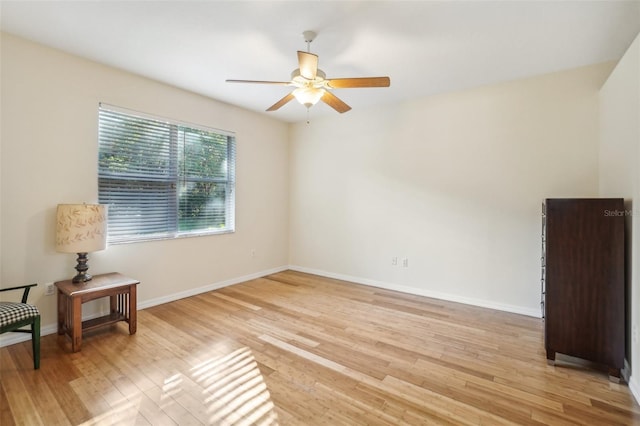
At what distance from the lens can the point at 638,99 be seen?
→ 1971mm

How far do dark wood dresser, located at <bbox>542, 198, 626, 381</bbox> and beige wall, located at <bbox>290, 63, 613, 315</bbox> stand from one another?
107 centimetres

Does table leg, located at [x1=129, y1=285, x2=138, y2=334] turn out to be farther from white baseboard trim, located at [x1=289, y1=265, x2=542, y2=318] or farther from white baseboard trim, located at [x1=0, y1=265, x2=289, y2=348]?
white baseboard trim, located at [x1=289, y1=265, x2=542, y2=318]

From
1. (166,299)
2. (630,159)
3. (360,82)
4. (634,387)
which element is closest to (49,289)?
(166,299)

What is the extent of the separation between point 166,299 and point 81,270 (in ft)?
3.69

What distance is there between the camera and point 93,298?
2529mm

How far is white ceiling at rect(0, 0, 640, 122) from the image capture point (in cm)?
215

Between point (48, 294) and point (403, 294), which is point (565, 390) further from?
point (48, 294)

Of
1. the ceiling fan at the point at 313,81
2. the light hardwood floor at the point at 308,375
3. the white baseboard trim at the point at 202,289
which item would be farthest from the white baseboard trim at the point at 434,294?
the ceiling fan at the point at 313,81

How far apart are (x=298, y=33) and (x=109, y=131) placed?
231 cm

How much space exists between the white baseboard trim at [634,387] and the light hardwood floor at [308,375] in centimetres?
3

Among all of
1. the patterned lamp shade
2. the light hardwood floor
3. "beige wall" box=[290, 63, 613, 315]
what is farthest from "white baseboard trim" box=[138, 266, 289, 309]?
the patterned lamp shade

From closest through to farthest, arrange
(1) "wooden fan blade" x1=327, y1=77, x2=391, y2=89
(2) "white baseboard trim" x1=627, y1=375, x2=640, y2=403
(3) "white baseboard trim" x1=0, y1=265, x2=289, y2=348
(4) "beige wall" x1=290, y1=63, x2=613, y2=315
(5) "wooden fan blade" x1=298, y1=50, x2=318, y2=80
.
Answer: (2) "white baseboard trim" x1=627, y1=375, x2=640, y2=403, (5) "wooden fan blade" x1=298, y1=50, x2=318, y2=80, (1) "wooden fan blade" x1=327, y1=77, x2=391, y2=89, (3) "white baseboard trim" x1=0, y1=265, x2=289, y2=348, (4) "beige wall" x1=290, y1=63, x2=613, y2=315

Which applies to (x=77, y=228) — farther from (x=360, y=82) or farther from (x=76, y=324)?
(x=360, y=82)

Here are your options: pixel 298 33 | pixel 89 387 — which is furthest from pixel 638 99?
pixel 89 387
